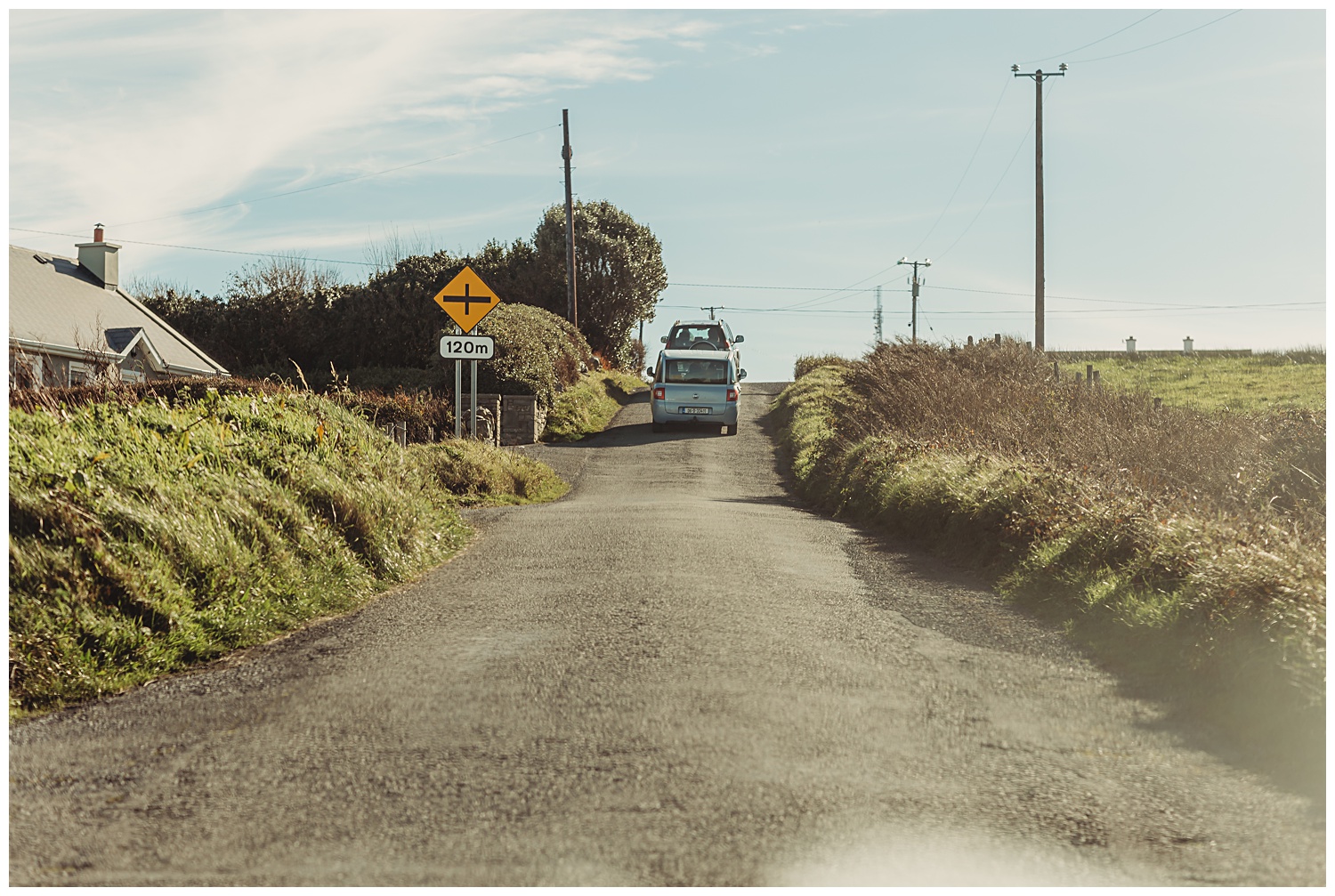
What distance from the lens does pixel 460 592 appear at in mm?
9820

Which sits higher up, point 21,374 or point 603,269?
point 603,269

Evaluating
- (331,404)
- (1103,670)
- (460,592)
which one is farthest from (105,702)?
(331,404)

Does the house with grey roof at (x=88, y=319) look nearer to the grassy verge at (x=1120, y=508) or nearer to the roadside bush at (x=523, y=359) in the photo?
the roadside bush at (x=523, y=359)

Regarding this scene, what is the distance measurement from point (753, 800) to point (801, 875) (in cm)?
69

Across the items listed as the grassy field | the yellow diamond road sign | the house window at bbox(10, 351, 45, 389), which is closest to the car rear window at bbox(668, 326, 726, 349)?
the grassy field

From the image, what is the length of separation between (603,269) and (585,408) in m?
19.1

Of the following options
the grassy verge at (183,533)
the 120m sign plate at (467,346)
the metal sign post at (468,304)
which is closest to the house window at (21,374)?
the grassy verge at (183,533)

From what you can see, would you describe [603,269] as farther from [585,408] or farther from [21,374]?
[21,374]

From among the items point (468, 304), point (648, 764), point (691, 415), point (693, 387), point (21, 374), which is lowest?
point (648, 764)

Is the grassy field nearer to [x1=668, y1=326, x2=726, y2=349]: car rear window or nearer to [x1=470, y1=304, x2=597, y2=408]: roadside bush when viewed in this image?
[x1=668, y1=326, x2=726, y2=349]: car rear window

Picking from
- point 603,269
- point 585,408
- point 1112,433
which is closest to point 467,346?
point 1112,433

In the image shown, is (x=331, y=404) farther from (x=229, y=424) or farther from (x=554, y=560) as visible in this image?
(x=554, y=560)

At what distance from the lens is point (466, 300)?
19.8 meters

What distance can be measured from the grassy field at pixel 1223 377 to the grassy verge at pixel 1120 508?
23.2ft
